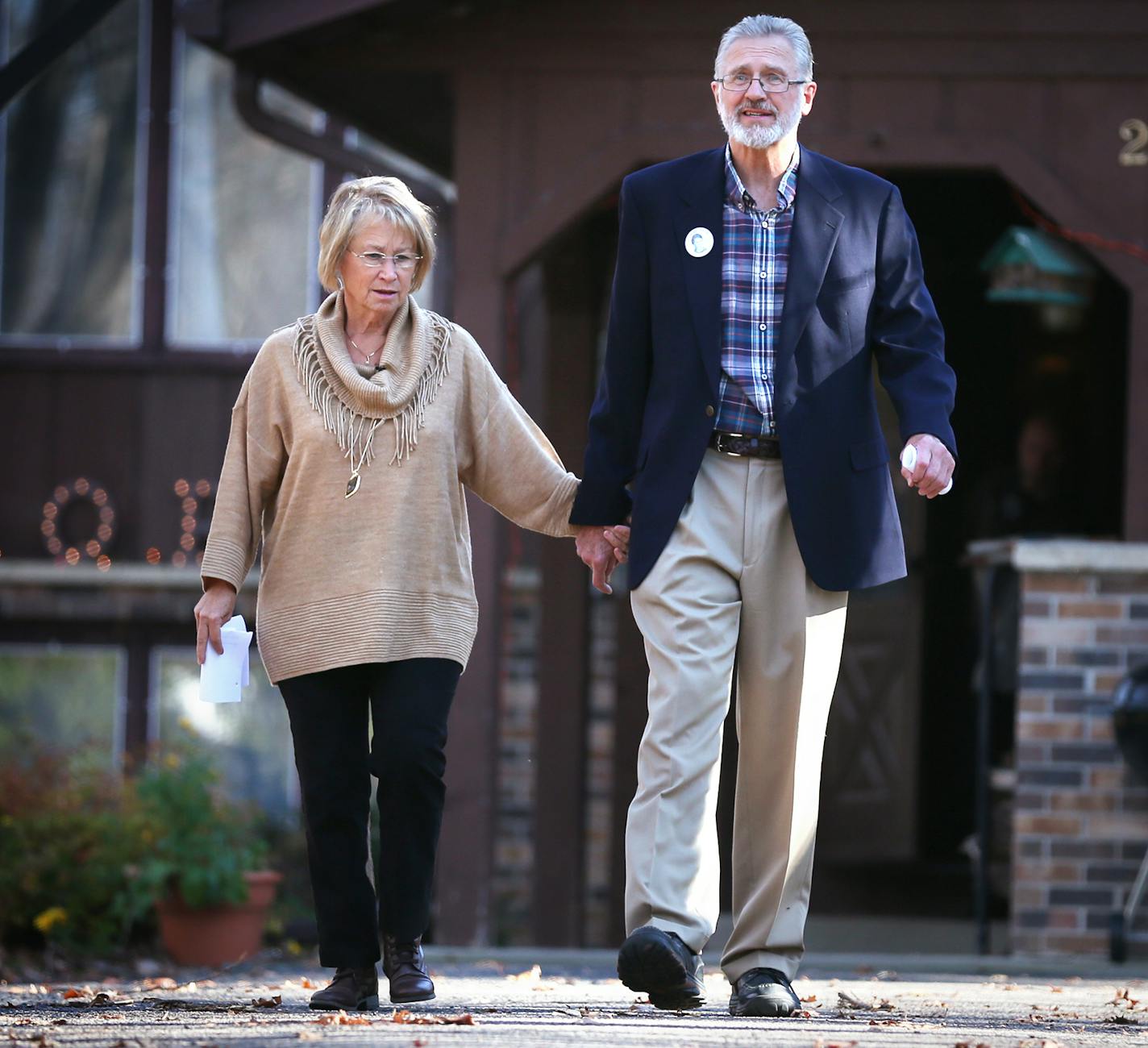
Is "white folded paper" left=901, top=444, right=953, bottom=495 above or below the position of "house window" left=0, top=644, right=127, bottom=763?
above

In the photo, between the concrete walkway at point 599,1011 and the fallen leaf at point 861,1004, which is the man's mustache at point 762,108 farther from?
the fallen leaf at point 861,1004

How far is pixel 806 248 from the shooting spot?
4.45 metres

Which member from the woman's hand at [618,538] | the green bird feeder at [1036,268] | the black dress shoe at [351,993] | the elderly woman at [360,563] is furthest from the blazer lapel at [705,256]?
the green bird feeder at [1036,268]

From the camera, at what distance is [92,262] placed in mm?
10953

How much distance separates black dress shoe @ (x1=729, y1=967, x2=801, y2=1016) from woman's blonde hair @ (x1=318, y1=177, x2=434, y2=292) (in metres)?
1.74

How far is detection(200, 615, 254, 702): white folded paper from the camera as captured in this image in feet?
14.9

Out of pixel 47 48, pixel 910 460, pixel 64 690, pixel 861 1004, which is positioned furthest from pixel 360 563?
pixel 64 690

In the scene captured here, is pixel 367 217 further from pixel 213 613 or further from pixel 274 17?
pixel 274 17

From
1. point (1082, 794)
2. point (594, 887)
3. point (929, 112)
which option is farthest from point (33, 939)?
point (929, 112)

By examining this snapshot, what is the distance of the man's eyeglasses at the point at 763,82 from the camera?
4.44 metres

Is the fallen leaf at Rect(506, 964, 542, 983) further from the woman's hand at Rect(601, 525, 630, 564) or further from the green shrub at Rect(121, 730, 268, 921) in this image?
the woman's hand at Rect(601, 525, 630, 564)

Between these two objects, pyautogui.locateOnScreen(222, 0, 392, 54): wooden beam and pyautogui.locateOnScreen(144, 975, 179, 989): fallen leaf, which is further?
pyautogui.locateOnScreen(222, 0, 392, 54): wooden beam

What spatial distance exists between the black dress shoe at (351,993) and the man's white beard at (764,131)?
2006mm

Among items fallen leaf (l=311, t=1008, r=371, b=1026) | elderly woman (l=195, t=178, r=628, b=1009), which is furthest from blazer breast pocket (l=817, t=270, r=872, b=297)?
fallen leaf (l=311, t=1008, r=371, b=1026)
